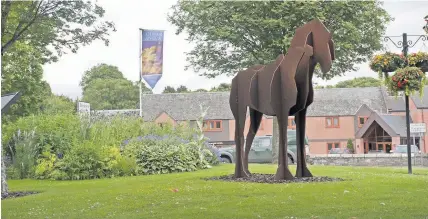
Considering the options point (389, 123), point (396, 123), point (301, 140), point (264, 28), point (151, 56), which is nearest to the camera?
point (301, 140)

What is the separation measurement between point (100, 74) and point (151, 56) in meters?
44.9

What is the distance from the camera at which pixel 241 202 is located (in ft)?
26.4

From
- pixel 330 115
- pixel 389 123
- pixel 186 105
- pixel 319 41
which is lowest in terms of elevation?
pixel 389 123

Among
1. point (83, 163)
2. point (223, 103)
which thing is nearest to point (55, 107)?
point (223, 103)

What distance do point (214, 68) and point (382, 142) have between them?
2895 centimetres

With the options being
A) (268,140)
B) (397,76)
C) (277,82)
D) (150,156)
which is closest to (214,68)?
(268,140)

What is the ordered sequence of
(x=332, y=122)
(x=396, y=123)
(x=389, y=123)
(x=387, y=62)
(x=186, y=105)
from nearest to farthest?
1. (x=387, y=62)
2. (x=389, y=123)
3. (x=396, y=123)
4. (x=332, y=122)
5. (x=186, y=105)

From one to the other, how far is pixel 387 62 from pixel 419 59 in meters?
0.87

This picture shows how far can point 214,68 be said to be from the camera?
26078mm

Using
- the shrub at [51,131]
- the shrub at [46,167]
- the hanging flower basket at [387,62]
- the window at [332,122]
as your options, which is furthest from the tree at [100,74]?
the hanging flower basket at [387,62]

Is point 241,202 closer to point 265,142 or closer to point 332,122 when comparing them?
point 265,142

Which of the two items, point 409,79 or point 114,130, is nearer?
point 409,79

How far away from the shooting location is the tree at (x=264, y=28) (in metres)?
23.1

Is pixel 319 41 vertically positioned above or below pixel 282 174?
above
